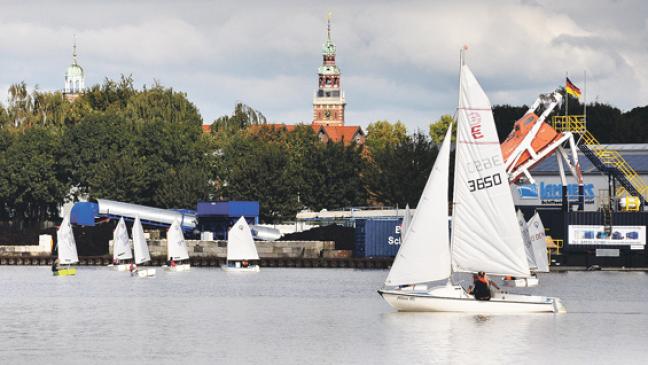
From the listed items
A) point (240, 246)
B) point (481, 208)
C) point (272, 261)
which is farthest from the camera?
point (272, 261)

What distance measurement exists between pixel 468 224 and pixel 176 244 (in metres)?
68.5

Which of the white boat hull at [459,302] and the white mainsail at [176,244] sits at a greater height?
the white mainsail at [176,244]

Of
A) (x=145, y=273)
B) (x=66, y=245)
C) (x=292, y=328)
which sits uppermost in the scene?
(x=66, y=245)

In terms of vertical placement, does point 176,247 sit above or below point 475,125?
below

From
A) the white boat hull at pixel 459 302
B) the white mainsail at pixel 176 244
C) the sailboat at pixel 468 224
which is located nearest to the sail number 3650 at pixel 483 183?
the sailboat at pixel 468 224

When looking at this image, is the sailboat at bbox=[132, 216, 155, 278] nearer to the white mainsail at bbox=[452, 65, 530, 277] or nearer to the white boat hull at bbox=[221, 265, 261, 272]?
the white boat hull at bbox=[221, 265, 261, 272]

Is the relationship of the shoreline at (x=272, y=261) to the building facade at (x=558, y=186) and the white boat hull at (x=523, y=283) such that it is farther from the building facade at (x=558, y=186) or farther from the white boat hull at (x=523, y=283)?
the white boat hull at (x=523, y=283)

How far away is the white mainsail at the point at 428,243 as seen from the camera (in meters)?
68.1

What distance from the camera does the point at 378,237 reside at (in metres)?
140

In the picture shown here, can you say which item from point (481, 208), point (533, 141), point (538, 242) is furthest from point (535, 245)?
point (481, 208)

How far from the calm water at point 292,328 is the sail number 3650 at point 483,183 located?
6.39 metres

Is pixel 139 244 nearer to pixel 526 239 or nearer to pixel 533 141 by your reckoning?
pixel 533 141

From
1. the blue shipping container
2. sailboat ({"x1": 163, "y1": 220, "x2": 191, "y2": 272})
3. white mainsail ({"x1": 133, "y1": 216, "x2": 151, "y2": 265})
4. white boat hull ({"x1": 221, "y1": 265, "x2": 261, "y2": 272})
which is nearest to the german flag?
the blue shipping container

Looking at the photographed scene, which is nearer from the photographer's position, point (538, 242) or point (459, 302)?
point (459, 302)
